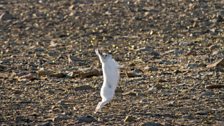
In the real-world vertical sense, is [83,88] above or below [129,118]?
above

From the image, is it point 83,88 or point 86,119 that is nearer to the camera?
point 86,119

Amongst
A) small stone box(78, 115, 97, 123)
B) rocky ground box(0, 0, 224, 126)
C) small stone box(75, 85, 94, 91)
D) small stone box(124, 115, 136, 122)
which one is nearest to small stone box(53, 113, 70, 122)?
rocky ground box(0, 0, 224, 126)

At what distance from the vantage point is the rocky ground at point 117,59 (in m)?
6.78

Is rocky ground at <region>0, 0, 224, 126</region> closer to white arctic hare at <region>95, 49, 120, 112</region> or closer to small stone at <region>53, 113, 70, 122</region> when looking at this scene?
small stone at <region>53, 113, 70, 122</region>

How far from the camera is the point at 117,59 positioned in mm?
9703

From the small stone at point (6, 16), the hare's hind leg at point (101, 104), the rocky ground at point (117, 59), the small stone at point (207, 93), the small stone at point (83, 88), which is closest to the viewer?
the hare's hind leg at point (101, 104)

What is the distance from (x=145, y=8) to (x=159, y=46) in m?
3.29

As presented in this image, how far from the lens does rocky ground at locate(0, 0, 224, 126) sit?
22.2 feet

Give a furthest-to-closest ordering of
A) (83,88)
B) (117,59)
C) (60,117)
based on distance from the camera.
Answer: (117,59) → (83,88) → (60,117)

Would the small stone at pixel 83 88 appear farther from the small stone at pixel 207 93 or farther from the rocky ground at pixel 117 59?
the small stone at pixel 207 93

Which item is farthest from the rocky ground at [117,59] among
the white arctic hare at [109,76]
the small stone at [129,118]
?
the white arctic hare at [109,76]

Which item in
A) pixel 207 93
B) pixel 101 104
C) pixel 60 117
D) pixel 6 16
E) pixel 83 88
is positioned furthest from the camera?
pixel 6 16

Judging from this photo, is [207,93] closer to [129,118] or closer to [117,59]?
[129,118]

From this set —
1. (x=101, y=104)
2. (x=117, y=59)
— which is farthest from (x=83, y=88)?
(x=117, y=59)
